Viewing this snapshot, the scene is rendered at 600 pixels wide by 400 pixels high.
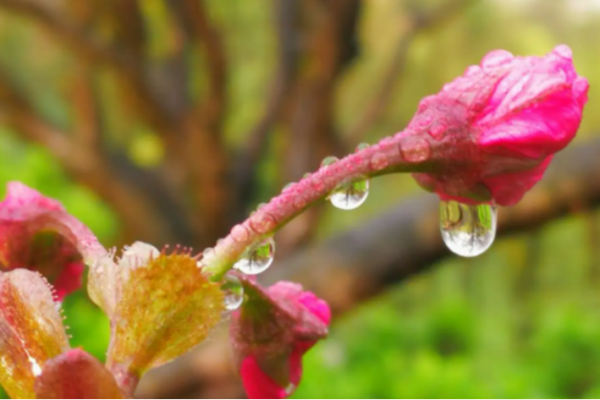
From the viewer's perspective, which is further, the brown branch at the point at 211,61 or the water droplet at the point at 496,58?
the brown branch at the point at 211,61

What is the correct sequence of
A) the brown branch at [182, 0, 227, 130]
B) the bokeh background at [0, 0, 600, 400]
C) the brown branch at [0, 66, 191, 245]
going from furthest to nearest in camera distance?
the brown branch at [0, 66, 191, 245]
the brown branch at [182, 0, 227, 130]
the bokeh background at [0, 0, 600, 400]

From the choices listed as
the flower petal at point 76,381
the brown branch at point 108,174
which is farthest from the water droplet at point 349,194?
the brown branch at point 108,174

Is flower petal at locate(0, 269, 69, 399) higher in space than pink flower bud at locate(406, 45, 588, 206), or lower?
lower

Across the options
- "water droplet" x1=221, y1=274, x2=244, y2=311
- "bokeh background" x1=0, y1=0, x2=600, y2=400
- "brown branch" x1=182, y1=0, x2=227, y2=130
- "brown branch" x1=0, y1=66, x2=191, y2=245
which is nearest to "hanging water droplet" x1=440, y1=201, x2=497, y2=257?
"water droplet" x1=221, y1=274, x2=244, y2=311

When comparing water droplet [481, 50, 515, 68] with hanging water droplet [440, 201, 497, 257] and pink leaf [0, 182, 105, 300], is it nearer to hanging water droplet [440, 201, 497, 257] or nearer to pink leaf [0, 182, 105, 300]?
hanging water droplet [440, 201, 497, 257]

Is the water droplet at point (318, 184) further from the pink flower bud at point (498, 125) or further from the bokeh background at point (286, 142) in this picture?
the bokeh background at point (286, 142)

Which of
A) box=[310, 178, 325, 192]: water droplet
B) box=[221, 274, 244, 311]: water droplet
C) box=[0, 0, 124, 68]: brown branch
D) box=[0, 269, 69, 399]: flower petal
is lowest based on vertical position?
box=[0, 269, 69, 399]: flower petal
